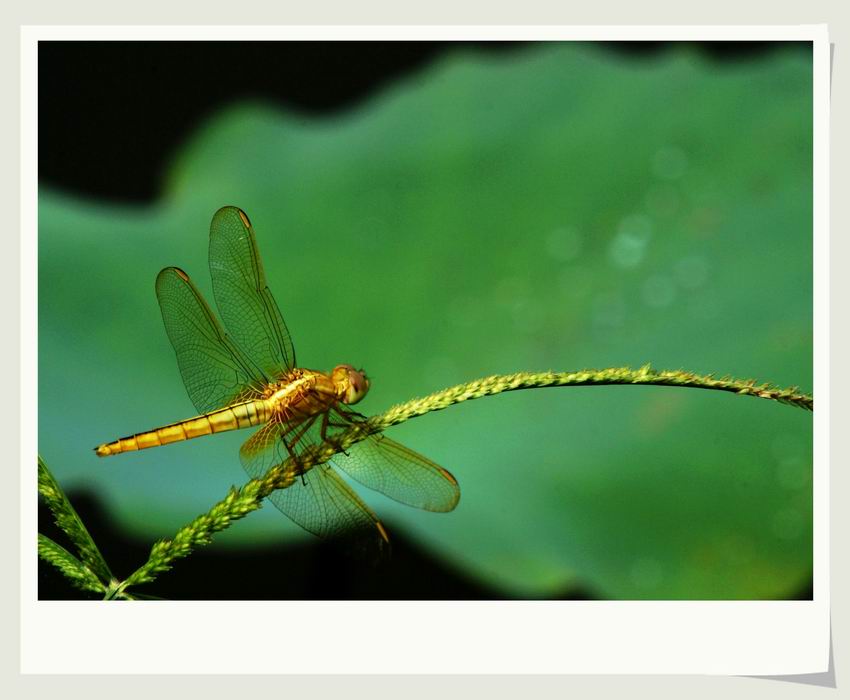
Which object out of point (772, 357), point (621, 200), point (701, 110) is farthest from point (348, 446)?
point (701, 110)

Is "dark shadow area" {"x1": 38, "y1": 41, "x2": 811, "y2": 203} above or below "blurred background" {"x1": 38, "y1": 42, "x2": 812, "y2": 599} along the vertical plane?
above

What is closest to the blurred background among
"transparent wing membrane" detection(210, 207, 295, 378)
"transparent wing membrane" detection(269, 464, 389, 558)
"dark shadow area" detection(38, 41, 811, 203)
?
"dark shadow area" detection(38, 41, 811, 203)

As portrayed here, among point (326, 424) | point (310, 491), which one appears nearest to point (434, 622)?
point (310, 491)

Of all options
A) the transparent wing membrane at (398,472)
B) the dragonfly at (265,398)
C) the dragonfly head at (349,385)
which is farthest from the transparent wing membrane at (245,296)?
the transparent wing membrane at (398,472)

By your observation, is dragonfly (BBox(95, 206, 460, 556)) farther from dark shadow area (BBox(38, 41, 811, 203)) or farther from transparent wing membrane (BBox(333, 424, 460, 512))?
dark shadow area (BBox(38, 41, 811, 203))

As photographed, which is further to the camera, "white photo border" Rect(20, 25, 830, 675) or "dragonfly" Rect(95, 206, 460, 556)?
"white photo border" Rect(20, 25, 830, 675)

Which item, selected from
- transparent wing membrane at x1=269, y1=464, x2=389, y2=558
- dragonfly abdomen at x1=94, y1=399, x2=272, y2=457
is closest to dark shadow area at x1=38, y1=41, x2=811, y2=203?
dragonfly abdomen at x1=94, y1=399, x2=272, y2=457

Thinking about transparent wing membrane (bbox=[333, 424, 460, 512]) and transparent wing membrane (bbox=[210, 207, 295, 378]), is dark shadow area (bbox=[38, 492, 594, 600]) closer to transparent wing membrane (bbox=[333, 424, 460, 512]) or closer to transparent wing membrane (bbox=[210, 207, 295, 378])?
transparent wing membrane (bbox=[333, 424, 460, 512])
